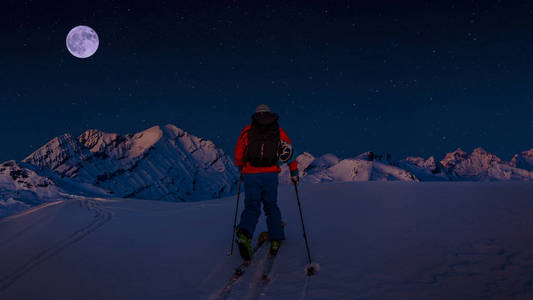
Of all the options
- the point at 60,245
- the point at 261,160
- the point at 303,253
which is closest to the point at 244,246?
the point at 303,253

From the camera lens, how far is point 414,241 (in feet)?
23.5

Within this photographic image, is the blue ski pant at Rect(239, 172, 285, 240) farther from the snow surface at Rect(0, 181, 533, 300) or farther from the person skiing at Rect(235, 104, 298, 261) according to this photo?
the snow surface at Rect(0, 181, 533, 300)

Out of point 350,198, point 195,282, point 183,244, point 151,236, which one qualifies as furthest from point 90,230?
point 350,198

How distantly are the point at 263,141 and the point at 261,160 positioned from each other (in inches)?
14.8

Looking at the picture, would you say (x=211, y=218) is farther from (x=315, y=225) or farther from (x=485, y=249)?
(x=485, y=249)

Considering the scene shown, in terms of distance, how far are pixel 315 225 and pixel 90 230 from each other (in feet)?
20.4

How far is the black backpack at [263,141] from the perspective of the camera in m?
6.75

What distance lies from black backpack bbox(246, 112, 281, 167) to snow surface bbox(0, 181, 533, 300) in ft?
6.46

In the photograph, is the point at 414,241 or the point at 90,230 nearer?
the point at 414,241

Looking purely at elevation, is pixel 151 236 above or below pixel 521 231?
below

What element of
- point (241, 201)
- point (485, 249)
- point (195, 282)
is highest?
point (485, 249)

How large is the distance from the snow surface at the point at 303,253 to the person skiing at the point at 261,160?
899 millimetres

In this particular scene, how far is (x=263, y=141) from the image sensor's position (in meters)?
6.78

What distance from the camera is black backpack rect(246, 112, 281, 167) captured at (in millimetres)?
6754
